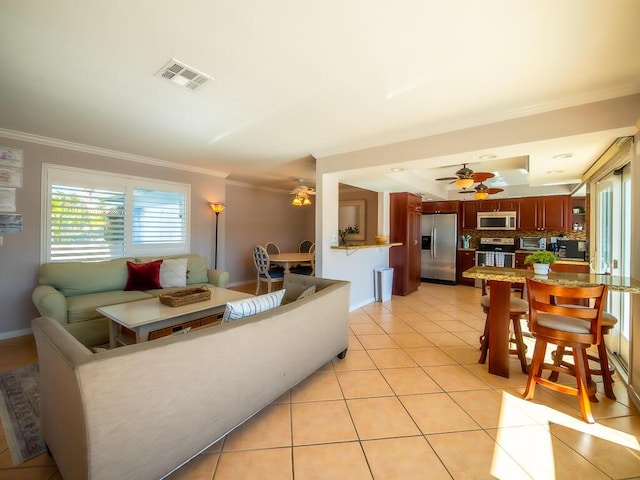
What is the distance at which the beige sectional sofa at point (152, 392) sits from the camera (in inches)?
42.4

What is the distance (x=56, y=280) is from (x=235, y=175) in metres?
3.12

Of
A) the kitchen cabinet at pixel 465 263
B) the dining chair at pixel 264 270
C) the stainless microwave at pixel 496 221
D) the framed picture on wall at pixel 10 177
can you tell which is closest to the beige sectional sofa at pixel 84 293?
the framed picture on wall at pixel 10 177

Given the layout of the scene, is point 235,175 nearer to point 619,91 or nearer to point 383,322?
point 383,322

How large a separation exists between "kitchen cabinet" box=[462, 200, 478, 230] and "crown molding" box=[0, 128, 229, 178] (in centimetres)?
549

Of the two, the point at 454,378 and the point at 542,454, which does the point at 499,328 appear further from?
the point at 542,454

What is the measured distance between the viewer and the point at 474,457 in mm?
1544

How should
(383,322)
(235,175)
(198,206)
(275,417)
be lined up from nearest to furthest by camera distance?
(275,417) < (383,322) < (198,206) < (235,175)

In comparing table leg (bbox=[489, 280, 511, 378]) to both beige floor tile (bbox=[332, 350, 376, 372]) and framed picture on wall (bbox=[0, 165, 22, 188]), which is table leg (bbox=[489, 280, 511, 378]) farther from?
framed picture on wall (bbox=[0, 165, 22, 188])

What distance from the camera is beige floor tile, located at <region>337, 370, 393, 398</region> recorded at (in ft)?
7.09

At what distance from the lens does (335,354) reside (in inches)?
101

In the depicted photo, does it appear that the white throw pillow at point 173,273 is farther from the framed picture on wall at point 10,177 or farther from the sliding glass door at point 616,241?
the sliding glass door at point 616,241

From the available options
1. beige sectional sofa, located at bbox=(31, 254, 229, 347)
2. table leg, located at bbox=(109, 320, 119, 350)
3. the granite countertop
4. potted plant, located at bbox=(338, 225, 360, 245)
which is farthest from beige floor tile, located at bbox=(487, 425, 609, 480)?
potted plant, located at bbox=(338, 225, 360, 245)

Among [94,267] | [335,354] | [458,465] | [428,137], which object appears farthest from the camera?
[94,267]

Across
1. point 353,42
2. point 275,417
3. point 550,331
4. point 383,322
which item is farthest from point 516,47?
point 383,322
